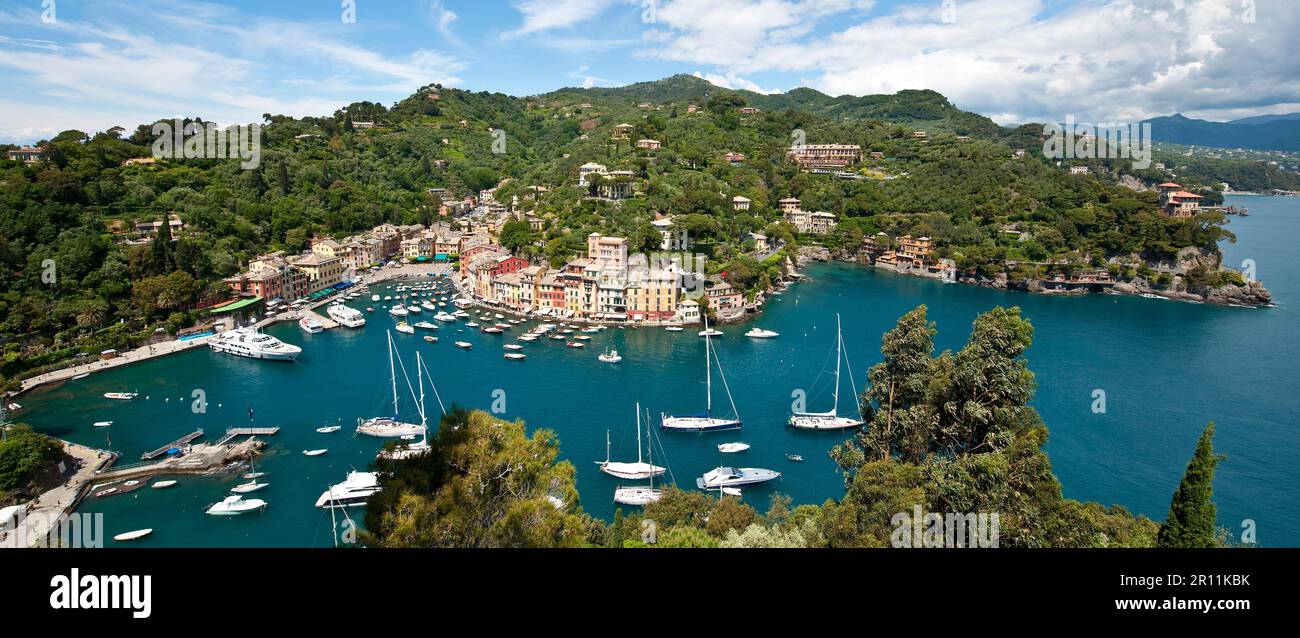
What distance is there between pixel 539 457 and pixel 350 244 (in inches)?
1361

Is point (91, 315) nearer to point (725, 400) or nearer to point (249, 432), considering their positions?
point (249, 432)

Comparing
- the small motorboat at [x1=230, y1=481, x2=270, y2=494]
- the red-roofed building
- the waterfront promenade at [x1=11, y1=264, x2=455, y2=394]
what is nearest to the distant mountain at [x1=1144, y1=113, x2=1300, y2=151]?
the red-roofed building

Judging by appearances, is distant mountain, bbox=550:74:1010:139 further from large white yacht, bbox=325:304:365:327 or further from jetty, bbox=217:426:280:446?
jetty, bbox=217:426:280:446

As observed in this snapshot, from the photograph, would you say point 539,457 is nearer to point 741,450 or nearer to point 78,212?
point 741,450

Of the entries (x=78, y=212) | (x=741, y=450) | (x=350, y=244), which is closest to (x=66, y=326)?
(x=78, y=212)

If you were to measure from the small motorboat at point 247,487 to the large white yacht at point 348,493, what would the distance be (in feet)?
4.41

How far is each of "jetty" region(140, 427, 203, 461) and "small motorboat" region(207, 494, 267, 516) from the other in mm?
3310

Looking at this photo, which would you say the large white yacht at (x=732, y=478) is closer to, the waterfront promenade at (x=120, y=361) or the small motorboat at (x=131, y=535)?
the small motorboat at (x=131, y=535)

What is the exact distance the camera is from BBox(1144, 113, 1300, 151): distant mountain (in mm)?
122500

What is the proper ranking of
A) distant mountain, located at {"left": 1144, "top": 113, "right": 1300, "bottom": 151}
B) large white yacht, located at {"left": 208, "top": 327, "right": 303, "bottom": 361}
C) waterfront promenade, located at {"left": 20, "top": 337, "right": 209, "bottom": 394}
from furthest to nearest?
1. distant mountain, located at {"left": 1144, "top": 113, "right": 1300, "bottom": 151}
2. large white yacht, located at {"left": 208, "top": 327, "right": 303, "bottom": 361}
3. waterfront promenade, located at {"left": 20, "top": 337, "right": 209, "bottom": 394}

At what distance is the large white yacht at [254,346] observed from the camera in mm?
21328

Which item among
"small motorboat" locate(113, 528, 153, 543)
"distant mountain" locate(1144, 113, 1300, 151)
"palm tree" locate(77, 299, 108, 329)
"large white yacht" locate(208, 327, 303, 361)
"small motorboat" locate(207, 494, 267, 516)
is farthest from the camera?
"distant mountain" locate(1144, 113, 1300, 151)

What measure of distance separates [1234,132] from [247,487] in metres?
191
